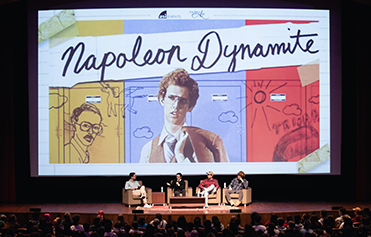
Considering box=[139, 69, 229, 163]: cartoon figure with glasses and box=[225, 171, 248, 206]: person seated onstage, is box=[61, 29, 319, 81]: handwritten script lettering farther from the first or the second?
box=[225, 171, 248, 206]: person seated onstage

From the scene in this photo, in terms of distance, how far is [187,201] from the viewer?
7.86 metres

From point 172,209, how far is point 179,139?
153cm

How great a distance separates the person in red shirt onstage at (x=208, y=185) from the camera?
8.30 meters

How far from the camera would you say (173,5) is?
8.80 m

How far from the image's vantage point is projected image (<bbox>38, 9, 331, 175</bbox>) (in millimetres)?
8688

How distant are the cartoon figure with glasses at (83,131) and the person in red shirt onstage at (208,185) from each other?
2.45 m

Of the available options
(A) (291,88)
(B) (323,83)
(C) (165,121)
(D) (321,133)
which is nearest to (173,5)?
(C) (165,121)

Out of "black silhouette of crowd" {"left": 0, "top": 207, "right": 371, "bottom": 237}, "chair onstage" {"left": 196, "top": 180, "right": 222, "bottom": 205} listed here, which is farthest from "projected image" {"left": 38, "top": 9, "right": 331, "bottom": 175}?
"black silhouette of crowd" {"left": 0, "top": 207, "right": 371, "bottom": 237}

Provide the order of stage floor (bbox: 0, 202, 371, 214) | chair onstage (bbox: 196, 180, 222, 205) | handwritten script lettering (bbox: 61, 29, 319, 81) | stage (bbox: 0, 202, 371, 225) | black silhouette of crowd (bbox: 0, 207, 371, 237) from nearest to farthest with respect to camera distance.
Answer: black silhouette of crowd (bbox: 0, 207, 371, 237) < stage (bbox: 0, 202, 371, 225) < stage floor (bbox: 0, 202, 371, 214) < chair onstage (bbox: 196, 180, 222, 205) < handwritten script lettering (bbox: 61, 29, 319, 81)

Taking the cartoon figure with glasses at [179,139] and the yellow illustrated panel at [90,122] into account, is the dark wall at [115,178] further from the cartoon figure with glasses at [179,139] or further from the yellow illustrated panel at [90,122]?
the yellow illustrated panel at [90,122]

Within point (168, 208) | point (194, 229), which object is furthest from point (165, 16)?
point (194, 229)

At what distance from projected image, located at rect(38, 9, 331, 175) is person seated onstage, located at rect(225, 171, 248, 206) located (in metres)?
0.37

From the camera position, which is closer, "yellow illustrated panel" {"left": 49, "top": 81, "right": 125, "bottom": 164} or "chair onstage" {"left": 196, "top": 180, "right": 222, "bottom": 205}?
"chair onstage" {"left": 196, "top": 180, "right": 222, "bottom": 205}

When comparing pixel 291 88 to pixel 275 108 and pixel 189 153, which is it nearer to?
pixel 275 108
